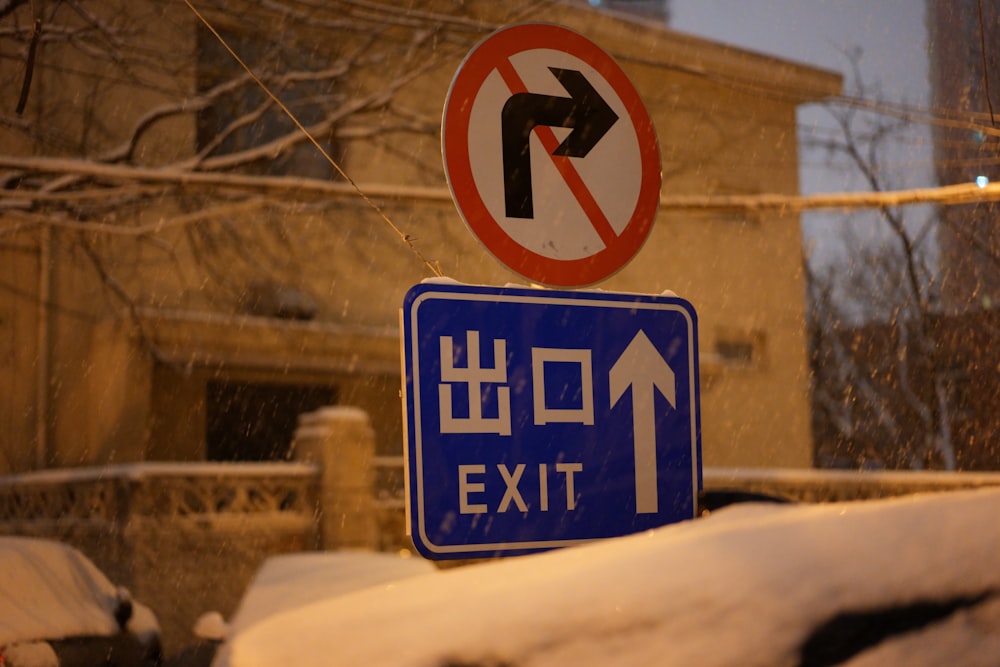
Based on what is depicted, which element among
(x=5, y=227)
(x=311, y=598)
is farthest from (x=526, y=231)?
(x=5, y=227)

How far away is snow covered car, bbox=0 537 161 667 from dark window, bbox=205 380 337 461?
6.63 metres

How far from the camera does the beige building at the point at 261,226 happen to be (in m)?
9.88

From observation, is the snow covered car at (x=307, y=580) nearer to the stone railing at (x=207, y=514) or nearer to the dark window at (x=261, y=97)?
the dark window at (x=261, y=97)

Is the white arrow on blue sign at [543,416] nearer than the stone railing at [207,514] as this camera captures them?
Yes

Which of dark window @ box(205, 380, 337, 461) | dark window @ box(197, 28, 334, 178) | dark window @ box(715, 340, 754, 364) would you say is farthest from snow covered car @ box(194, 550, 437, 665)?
dark window @ box(715, 340, 754, 364)

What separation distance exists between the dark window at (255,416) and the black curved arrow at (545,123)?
12.2 meters

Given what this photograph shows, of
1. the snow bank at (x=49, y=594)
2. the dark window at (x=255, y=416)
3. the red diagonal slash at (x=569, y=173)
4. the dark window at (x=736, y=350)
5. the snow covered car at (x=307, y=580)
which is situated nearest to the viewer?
the red diagonal slash at (x=569, y=173)

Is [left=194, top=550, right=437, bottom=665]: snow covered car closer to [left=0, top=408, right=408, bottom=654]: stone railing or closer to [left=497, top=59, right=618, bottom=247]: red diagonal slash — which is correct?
[left=497, top=59, right=618, bottom=247]: red diagonal slash

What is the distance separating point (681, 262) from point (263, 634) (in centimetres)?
1640

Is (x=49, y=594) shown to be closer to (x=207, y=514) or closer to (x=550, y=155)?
(x=207, y=514)

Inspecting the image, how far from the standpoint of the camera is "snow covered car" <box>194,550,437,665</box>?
5.23m

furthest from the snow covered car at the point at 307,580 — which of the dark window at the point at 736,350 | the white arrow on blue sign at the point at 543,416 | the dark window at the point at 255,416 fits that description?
the dark window at the point at 736,350

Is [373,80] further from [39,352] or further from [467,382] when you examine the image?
[467,382]

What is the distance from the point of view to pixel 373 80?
14672mm
